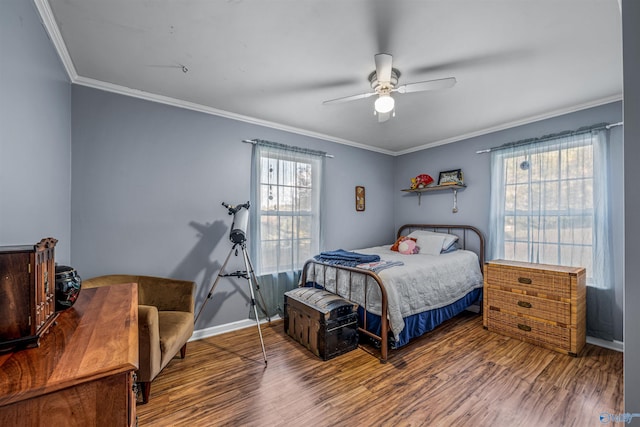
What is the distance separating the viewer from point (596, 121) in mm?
2711

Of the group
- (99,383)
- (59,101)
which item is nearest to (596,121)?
(99,383)

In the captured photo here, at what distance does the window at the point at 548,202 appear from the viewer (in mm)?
2721

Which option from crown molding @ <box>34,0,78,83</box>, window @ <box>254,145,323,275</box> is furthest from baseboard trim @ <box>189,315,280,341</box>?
crown molding @ <box>34,0,78,83</box>

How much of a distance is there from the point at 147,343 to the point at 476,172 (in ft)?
13.4

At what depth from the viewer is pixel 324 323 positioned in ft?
7.65

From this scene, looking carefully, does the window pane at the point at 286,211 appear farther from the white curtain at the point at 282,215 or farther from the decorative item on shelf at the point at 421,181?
the decorative item on shelf at the point at 421,181

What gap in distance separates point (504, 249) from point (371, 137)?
2.29 m

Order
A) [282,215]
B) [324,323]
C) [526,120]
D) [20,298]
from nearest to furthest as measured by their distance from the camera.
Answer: [20,298], [324,323], [526,120], [282,215]

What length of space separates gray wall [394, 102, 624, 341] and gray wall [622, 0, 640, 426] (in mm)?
2263

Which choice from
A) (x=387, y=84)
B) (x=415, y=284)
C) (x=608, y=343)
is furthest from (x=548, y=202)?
(x=387, y=84)

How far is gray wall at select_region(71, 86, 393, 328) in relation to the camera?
230 centimetres

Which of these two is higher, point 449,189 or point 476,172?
point 476,172

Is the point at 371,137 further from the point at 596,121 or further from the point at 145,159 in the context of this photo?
the point at 145,159

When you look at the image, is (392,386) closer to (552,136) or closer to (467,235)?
(467,235)
